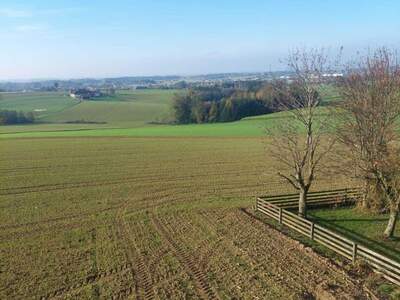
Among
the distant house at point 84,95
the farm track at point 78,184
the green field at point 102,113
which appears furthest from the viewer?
the distant house at point 84,95

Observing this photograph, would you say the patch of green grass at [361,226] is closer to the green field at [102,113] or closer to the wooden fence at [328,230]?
the wooden fence at [328,230]

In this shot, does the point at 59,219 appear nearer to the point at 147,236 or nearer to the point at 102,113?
the point at 147,236

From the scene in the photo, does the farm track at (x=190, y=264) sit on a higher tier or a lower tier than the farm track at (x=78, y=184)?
higher

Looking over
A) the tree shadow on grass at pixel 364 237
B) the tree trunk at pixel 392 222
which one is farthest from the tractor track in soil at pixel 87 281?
the tree trunk at pixel 392 222

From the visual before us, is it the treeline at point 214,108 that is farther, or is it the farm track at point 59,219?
the treeline at point 214,108

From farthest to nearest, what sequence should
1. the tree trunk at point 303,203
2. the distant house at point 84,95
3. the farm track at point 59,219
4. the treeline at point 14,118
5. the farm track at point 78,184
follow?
the distant house at point 84,95 → the treeline at point 14,118 → the farm track at point 78,184 → the tree trunk at point 303,203 → the farm track at point 59,219

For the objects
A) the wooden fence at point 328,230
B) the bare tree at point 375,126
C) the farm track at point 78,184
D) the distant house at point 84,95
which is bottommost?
the distant house at point 84,95

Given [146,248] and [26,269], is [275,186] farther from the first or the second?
[26,269]

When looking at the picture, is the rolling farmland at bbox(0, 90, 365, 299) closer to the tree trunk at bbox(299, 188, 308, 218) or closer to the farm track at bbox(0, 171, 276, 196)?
the farm track at bbox(0, 171, 276, 196)

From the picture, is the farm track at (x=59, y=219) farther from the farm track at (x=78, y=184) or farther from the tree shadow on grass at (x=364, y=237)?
the tree shadow on grass at (x=364, y=237)
